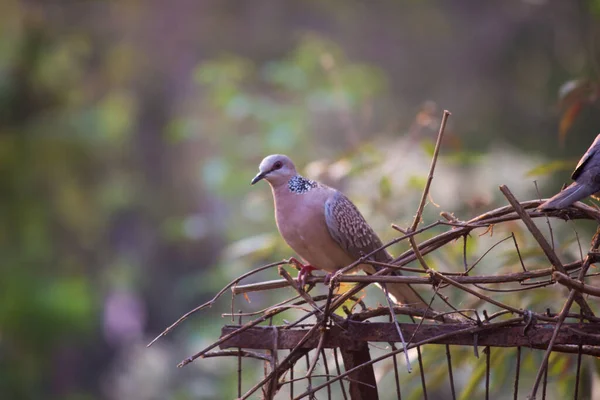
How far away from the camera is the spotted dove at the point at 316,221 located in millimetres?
1668

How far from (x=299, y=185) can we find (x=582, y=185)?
0.76 metres

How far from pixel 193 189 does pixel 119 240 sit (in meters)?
1.02

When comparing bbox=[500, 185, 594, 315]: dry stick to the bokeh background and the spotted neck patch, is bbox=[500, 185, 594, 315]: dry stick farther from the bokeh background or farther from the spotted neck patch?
the bokeh background

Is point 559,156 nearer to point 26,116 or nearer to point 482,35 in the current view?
point 482,35

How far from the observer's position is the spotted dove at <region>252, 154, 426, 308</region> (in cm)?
167

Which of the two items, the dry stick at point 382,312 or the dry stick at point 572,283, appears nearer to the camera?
the dry stick at point 572,283

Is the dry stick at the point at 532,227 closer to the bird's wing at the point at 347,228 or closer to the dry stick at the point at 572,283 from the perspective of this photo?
the dry stick at the point at 572,283

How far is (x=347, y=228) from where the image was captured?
1722 millimetres

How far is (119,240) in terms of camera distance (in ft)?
23.8

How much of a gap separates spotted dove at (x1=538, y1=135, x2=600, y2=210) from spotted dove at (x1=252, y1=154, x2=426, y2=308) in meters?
0.58

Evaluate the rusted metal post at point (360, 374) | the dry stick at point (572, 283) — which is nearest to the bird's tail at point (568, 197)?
the dry stick at point (572, 283)

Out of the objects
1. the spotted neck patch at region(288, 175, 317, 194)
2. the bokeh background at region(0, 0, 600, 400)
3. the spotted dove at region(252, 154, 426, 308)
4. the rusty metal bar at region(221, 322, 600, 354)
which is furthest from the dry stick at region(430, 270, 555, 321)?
the bokeh background at region(0, 0, 600, 400)

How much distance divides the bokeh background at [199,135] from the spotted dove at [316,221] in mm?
546

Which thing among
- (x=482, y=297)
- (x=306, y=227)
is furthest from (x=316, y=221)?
(x=482, y=297)
